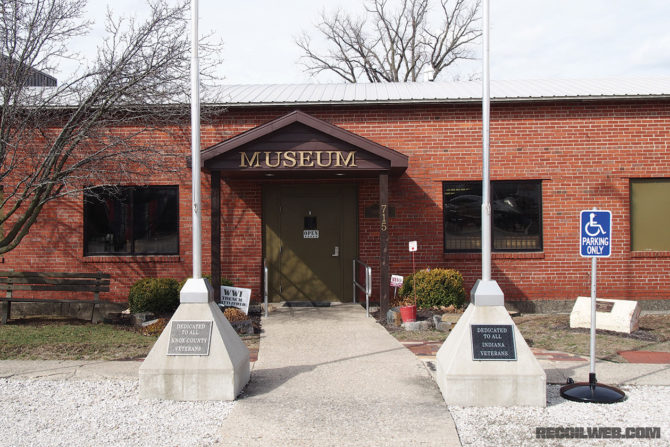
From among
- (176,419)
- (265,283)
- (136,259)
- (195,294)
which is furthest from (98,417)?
(136,259)

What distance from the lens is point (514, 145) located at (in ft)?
41.2

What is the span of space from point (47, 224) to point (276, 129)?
5682 millimetres

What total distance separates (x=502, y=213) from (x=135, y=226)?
25.4ft

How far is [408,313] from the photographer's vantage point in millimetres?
10281

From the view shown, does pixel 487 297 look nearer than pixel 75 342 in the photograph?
Yes

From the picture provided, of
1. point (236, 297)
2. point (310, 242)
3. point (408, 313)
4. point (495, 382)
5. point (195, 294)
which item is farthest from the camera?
point (310, 242)

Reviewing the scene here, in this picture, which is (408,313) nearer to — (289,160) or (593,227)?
(289,160)

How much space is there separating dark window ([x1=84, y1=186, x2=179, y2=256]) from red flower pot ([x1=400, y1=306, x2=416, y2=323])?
5.13m

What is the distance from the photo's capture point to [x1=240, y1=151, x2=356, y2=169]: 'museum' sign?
10406 mm

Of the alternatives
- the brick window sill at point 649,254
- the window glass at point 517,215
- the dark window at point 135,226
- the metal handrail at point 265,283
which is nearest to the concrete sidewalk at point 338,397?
the metal handrail at point 265,283

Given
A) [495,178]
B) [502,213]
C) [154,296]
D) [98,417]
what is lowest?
[98,417]

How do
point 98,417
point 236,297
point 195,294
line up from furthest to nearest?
point 236,297 → point 195,294 → point 98,417

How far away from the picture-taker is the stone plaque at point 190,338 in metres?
6.36

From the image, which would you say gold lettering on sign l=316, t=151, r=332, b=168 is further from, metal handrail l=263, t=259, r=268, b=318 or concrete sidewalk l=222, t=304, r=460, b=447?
concrete sidewalk l=222, t=304, r=460, b=447
